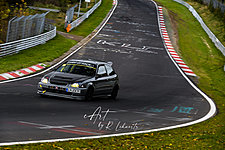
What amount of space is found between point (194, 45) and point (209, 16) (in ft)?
55.4

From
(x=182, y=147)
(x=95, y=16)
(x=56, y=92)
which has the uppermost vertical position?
(x=182, y=147)

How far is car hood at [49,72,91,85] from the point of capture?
50.4ft

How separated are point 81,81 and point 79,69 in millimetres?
1204

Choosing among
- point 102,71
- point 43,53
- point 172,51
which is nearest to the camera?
point 102,71

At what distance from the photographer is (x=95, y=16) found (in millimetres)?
52938

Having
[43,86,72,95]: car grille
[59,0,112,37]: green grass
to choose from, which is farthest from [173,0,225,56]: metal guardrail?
[43,86,72,95]: car grille

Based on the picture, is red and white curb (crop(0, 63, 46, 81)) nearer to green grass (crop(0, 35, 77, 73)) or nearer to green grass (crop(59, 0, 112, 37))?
green grass (crop(0, 35, 77, 73))

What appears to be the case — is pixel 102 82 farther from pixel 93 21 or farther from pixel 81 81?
pixel 93 21

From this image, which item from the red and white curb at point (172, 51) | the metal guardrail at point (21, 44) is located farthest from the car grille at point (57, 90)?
the red and white curb at point (172, 51)

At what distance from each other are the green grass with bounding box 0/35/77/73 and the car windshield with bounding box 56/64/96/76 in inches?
259

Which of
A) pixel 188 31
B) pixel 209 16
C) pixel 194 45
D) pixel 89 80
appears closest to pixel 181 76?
pixel 89 80

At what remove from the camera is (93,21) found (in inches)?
1962

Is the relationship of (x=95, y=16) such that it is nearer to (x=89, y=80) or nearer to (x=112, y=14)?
(x=112, y=14)

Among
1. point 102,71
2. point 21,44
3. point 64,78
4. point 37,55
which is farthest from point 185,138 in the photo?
point 21,44
